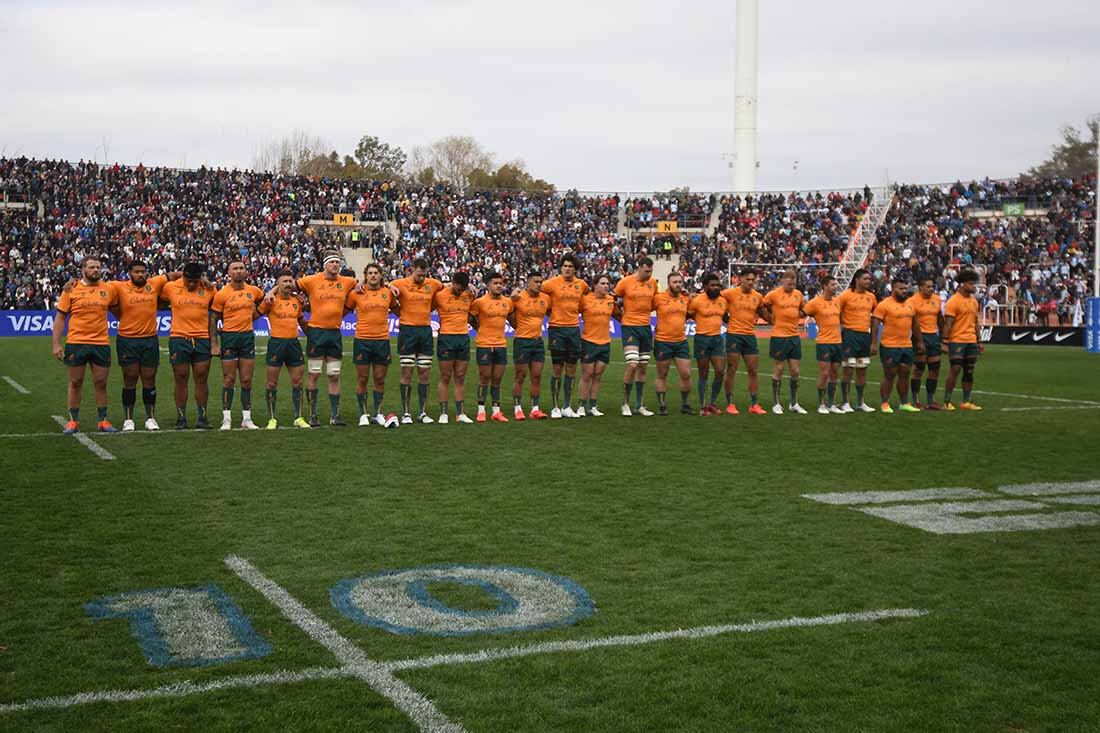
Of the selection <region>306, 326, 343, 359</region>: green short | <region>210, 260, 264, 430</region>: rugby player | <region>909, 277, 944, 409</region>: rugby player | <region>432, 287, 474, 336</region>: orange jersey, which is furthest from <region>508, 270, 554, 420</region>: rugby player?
<region>909, 277, 944, 409</region>: rugby player

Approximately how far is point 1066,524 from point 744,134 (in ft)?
165

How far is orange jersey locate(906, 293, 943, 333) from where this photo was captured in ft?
53.4

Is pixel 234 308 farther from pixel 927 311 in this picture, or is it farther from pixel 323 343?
pixel 927 311

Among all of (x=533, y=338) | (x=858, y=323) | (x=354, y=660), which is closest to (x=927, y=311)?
(x=858, y=323)

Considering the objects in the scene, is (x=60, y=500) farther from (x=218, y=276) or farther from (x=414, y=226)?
(x=414, y=226)

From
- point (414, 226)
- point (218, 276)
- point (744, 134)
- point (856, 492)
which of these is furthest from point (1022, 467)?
point (744, 134)

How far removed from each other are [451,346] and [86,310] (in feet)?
14.0

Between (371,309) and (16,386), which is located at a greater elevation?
(371,309)

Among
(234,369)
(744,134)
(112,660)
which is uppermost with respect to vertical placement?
(744,134)

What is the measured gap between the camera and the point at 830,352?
16.1 metres

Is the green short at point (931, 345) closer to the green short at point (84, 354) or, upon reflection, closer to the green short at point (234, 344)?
the green short at point (234, 344)

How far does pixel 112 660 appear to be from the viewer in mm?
5113

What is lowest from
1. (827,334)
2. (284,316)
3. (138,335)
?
(138,335)

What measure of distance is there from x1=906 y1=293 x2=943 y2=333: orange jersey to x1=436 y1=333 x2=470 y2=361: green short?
256 inches
